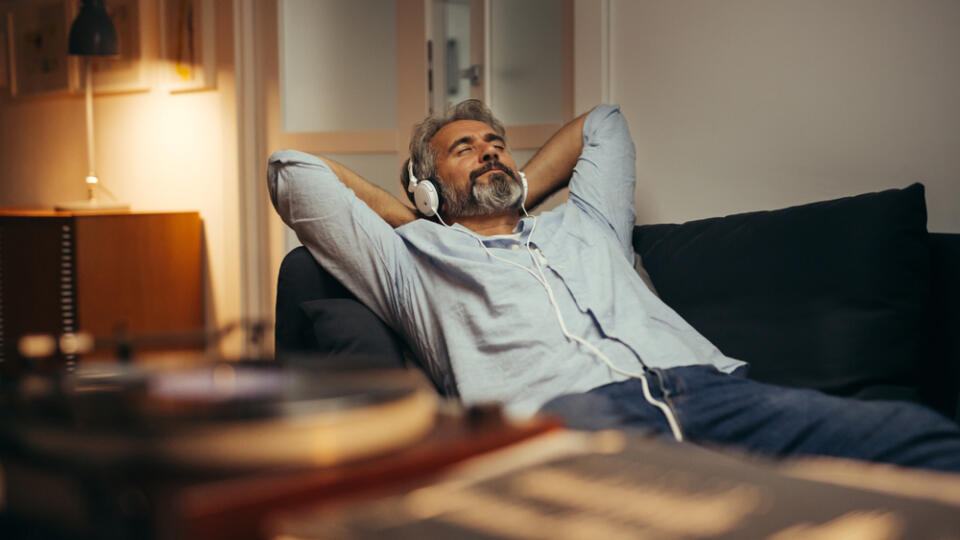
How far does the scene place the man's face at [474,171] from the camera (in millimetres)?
1818

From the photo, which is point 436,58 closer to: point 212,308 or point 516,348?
point 212,308

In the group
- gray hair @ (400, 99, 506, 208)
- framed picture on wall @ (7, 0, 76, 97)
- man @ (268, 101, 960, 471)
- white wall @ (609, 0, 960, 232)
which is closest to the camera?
man @ (268, 101, 960, 471)

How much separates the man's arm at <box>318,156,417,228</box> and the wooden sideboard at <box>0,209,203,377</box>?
1781 mm

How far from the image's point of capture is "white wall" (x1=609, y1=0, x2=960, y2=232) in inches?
69.5

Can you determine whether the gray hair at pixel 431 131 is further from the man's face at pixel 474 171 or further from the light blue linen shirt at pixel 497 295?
the light blue linen shirt at pixel 497 295

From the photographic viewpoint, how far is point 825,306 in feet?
4.83

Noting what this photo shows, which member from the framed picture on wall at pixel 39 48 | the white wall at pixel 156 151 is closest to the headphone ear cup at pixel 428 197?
the white wall at pixel 156 151

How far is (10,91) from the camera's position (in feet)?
13.7

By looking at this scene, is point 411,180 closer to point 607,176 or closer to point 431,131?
point 431,131

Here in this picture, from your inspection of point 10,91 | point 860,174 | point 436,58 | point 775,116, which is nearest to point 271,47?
point 436,58

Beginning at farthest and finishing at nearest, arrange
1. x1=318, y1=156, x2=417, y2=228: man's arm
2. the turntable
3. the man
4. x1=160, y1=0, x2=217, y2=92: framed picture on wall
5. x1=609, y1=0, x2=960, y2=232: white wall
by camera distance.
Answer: x1=160, y1=0, x2=217, y2=92: framed picture on wall < x1=318, y1=156, x2=417, y2=228: man's arm < x1=609, y1=0, x2=960, y2=232: white wall < the man < the turntable

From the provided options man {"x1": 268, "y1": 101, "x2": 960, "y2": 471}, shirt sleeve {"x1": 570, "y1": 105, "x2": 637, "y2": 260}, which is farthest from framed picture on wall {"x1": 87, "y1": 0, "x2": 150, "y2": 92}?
shirt sleeve {"x1": 570, "y1": 105, "x2": 637, "y2": 260}

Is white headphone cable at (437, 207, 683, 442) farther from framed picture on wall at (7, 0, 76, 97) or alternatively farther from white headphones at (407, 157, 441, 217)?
framed picture on wall at (7, 0, 76, 97)

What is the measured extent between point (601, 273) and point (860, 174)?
73 centimetres
